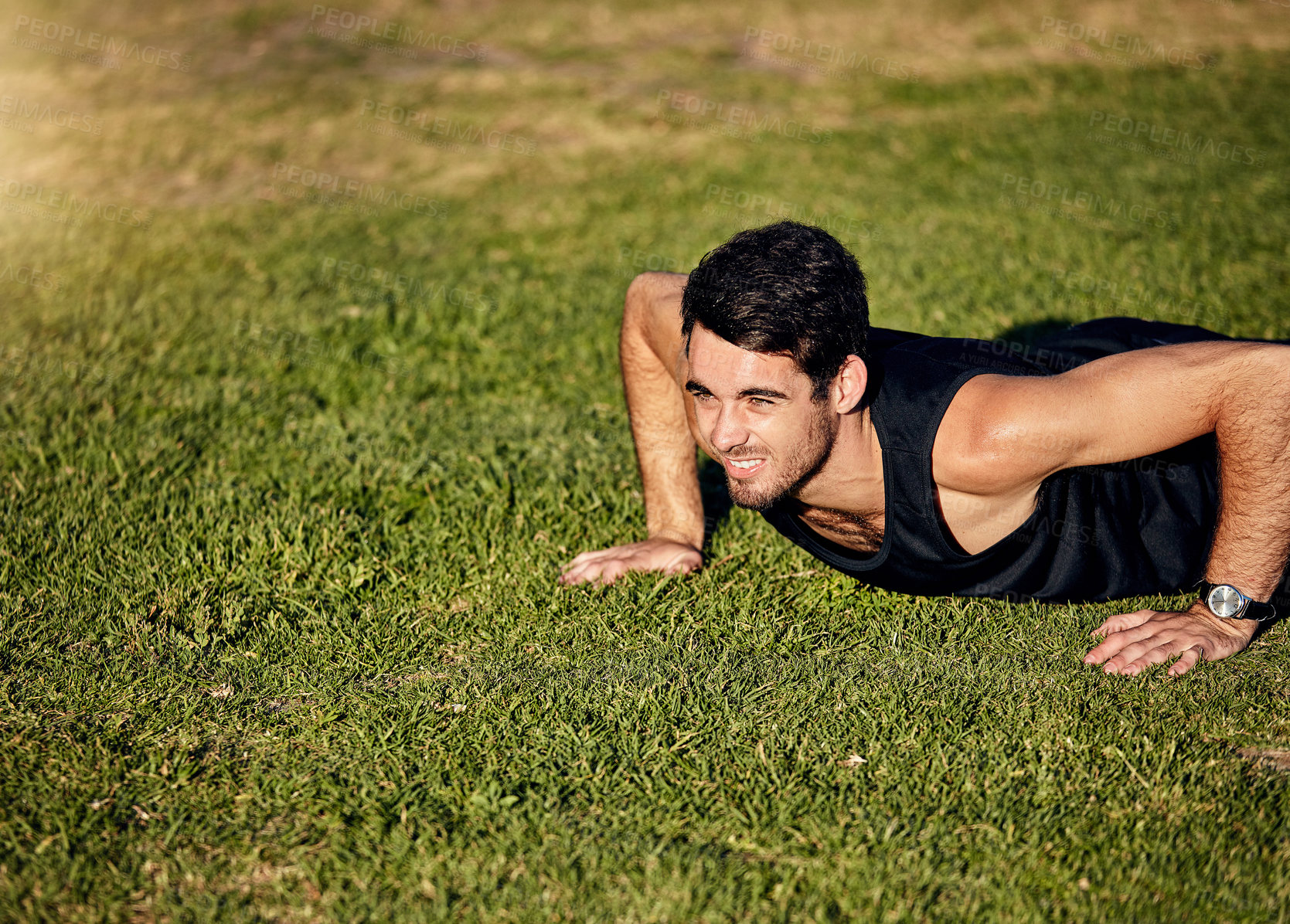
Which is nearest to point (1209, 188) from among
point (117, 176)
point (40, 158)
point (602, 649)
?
point (602, 649)

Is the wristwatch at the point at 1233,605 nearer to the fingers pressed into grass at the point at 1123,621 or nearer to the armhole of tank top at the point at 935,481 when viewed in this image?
the fingers pressed into grass at the point at 1123,621

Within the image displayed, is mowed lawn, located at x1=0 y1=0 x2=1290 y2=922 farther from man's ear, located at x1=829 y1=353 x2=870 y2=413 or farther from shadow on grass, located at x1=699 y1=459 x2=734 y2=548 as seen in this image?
man's ear, located at x1=829 y1=353 x2=870 y2=413

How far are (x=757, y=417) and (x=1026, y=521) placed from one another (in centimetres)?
110

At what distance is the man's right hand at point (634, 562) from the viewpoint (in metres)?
4.32

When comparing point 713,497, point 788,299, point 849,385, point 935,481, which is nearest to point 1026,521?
point 935,481

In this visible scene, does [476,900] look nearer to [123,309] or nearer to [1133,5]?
[123,309]

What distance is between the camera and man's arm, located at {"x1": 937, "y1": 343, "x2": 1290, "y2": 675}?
10.5 ft

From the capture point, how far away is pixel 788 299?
133 inches

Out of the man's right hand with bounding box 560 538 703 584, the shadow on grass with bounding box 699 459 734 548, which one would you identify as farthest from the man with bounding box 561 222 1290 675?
the shadow on grass with bounding box 699 459 734 548

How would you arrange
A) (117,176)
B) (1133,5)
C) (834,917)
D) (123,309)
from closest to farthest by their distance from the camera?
(834,917) → (123,309) → (117,176) → (1133,5)

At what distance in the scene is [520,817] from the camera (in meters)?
3.14

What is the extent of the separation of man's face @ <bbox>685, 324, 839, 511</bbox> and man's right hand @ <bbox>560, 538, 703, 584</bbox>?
79cm

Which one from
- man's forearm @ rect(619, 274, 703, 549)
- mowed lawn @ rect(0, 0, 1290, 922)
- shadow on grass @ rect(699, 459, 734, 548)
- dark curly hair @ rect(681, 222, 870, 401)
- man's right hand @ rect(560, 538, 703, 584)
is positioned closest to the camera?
mowed lawn @ rect(0, 0, 1290, 922)

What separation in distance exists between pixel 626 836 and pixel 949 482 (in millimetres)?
1634
